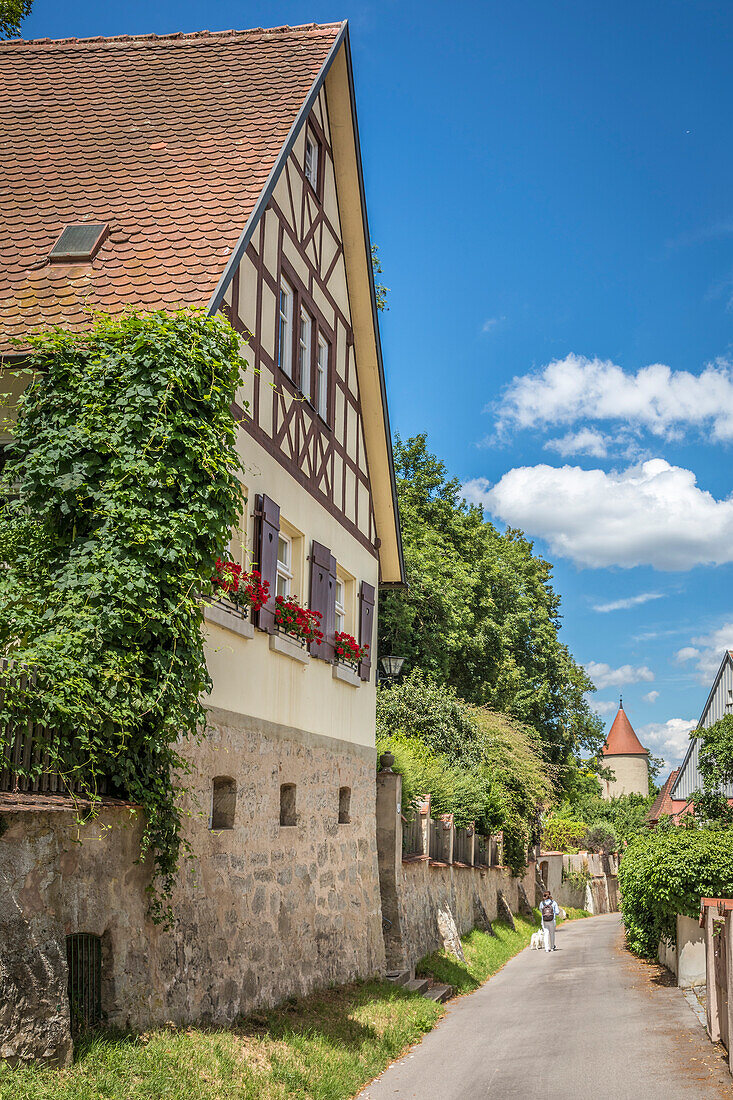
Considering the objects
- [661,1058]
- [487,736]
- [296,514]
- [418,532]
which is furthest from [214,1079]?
[418,532]

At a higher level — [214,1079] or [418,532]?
[418,532]

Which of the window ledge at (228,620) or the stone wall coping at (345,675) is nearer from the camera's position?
the window ledge at (228,620)

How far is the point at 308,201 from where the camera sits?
14469mm

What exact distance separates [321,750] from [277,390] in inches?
191

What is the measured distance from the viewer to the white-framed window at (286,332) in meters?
13.4

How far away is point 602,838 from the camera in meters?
67.0

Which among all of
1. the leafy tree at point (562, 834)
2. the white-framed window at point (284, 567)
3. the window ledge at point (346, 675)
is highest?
the white-framed window at point (284, 567)

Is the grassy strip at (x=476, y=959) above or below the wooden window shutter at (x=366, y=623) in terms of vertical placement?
below

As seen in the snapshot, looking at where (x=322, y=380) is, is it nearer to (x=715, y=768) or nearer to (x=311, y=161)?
(x=311, y=161)

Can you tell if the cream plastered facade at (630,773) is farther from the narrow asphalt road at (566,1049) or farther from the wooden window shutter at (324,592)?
the wooden window shutter at (324,592)

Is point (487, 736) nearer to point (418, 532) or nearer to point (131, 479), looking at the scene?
point (418, 532)

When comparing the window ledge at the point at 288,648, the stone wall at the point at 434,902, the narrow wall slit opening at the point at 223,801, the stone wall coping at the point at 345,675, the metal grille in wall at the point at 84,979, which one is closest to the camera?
the metal grille in wall at the point at 84,979

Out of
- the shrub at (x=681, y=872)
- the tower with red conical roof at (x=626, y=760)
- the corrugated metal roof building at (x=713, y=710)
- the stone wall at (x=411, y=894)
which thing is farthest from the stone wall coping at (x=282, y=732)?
the tower with red conical roof at (x=626, y=760)

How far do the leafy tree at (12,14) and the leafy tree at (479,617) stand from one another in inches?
723
